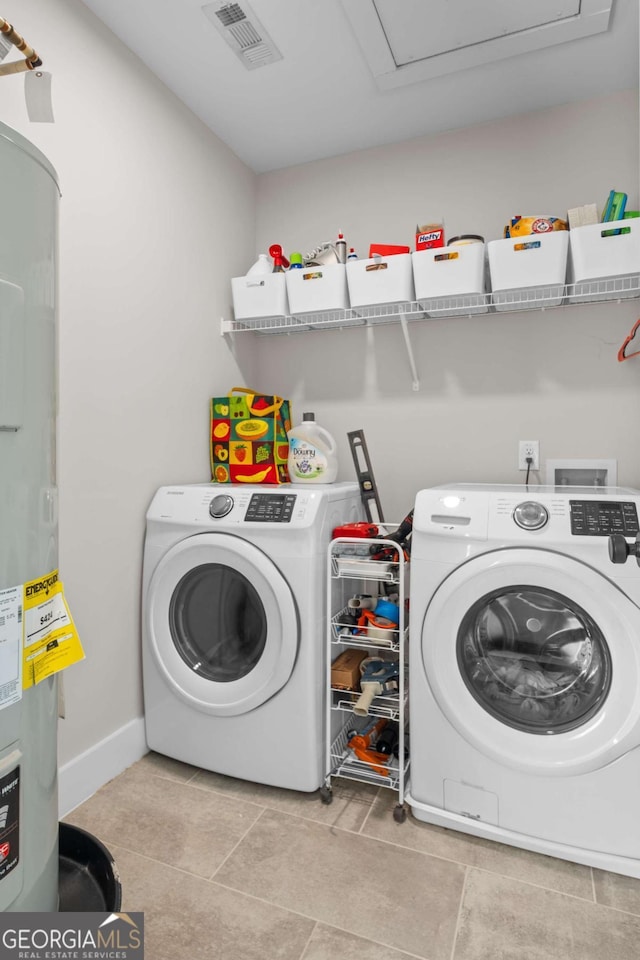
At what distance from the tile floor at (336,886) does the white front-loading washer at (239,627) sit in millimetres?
172

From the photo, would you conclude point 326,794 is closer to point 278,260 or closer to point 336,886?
point 336,886

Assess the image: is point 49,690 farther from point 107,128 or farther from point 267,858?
point 107,128

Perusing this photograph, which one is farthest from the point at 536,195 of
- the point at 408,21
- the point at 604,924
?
the point at 604,924

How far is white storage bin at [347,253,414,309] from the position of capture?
2.08 m

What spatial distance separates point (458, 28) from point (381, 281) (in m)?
0.81

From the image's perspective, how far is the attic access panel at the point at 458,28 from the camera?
171 centimetres

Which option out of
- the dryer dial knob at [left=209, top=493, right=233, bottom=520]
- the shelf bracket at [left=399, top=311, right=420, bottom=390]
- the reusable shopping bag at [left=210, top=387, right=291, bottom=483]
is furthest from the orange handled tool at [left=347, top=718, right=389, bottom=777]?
the shelf bracket at [left=399, top=311, right=420, bottom=390]

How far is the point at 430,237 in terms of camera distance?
2070 millimetres

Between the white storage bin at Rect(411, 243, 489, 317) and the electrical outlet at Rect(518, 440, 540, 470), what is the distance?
0.61 m

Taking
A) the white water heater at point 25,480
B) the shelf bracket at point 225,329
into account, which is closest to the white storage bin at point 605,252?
the shelf bracket at point 225,329

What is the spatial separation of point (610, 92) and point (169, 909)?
3.06m

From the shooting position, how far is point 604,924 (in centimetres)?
129

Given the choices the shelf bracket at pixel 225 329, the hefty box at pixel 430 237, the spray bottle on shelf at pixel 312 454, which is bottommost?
the spray bottle on shelf at pixel 312 454

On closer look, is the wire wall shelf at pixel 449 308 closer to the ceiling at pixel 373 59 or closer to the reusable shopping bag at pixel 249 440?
the reusable shopping bag at pixel 249 440
